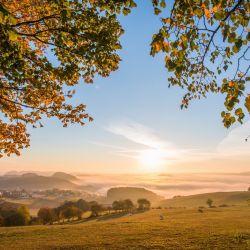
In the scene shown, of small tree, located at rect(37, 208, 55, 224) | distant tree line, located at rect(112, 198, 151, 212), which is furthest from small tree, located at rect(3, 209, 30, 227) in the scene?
distant tree line, located at rect(112, 198, 151, 212)

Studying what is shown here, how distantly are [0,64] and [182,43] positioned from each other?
8.80 m

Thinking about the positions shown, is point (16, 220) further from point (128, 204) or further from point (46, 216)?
point (128, 204)

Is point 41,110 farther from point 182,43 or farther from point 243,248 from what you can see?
point 243,248

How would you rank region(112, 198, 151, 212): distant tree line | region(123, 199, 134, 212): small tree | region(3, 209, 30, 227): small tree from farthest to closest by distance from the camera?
region(123, 199, 134, 212): small tree < region(112, 198, 151, 212): distant tree line < region(3, 209, 30, 227): small tree

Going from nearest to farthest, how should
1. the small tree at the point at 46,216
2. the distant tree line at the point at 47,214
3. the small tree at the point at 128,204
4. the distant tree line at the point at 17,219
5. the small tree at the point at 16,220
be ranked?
the distant tree line at the point at 17,219, the small tree at the point at 16,220, the distant tree line at the point at 47,214, the small tree at the point at 46,216, the small tree at the point at 128,204

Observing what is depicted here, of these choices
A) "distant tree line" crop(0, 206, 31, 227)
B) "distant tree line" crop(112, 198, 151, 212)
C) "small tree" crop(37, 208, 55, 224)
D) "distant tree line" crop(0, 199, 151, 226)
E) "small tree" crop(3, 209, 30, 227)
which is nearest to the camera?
"distant tree line" crop(0, 206, 31, 227)

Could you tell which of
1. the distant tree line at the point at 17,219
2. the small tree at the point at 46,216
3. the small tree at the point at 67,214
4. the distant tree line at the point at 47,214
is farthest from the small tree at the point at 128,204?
the distant tree line at the point at 17,219

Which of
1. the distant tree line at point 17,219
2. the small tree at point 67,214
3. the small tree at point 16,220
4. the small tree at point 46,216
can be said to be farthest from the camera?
the small tree at point 46,216

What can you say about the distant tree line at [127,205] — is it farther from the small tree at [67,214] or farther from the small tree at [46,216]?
the small tree at [46,216]

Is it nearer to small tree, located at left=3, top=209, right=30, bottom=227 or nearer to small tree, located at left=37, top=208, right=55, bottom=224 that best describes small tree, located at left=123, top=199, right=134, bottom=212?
small tree, located at left=37, top=208, right=55, bottom=224

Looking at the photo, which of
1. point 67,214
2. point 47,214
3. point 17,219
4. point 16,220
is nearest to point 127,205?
point 67,214

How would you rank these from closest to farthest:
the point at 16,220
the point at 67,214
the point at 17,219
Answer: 1. the point at 16,220
2. the point at 17,219
3. the point at 67,214

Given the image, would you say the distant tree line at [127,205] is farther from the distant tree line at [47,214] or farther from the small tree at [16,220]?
the small tree at [16,220]

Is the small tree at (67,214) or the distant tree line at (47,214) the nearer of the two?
the distant tree line at (47,214)
